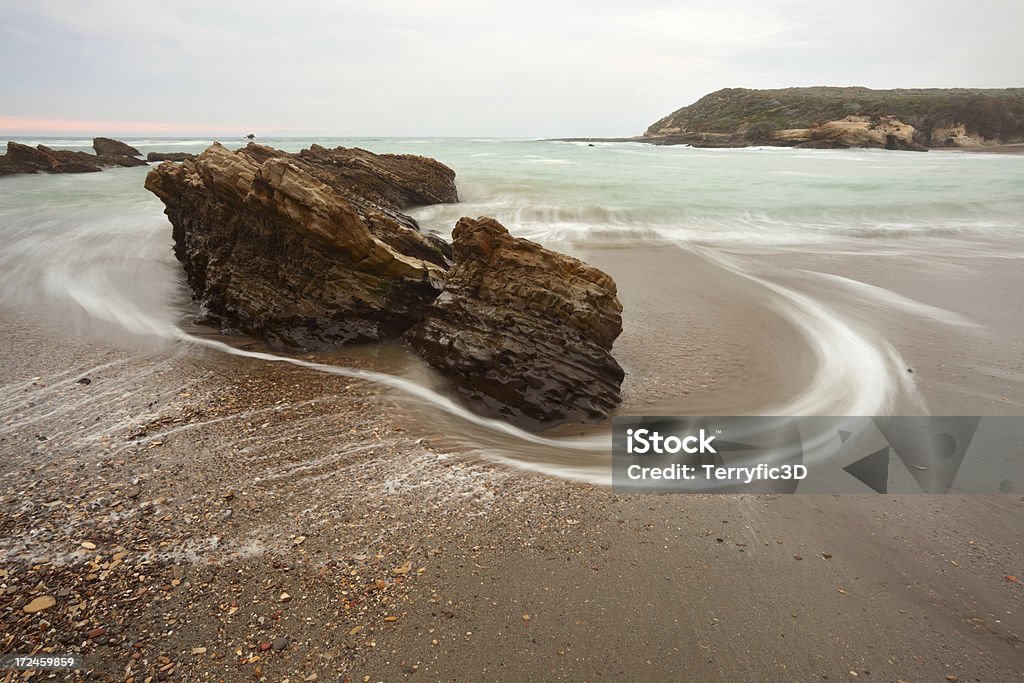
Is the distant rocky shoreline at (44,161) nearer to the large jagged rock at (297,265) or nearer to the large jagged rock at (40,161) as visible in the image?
the large jagged rock at (40,161)

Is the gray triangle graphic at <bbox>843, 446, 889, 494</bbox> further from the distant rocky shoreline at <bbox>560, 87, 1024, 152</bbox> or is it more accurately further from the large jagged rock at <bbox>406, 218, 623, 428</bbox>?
the distant rocky shoreline at <bbox>560, 87, 1024, 152</bbox>

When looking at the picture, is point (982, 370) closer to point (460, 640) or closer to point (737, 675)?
point (737, 675)

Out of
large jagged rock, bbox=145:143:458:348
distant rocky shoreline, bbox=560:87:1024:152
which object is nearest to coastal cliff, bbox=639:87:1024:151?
distant rocky shoreline, bbox=560:87:1024:152

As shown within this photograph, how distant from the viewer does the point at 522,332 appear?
5.13 meters

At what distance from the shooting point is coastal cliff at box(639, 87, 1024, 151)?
204 ft

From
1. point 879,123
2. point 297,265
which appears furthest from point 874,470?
point 879,123

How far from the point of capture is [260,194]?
652 cm

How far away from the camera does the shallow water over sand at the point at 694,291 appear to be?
195 inches

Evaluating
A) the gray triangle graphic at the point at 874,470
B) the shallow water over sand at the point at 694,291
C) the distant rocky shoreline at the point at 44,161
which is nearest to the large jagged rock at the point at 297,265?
the shallow water over sand at the point at 694,291

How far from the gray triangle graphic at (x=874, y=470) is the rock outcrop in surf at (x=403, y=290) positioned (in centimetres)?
191

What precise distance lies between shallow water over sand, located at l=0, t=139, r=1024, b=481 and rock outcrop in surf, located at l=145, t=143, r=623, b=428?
0.31 m

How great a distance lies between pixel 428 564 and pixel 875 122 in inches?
3284

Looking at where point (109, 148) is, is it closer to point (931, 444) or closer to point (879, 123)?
point (931, 444)

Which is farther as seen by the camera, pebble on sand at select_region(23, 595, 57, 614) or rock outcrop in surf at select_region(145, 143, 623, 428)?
rock outcrop in surf at select_region(145, 143, 623, 428)
